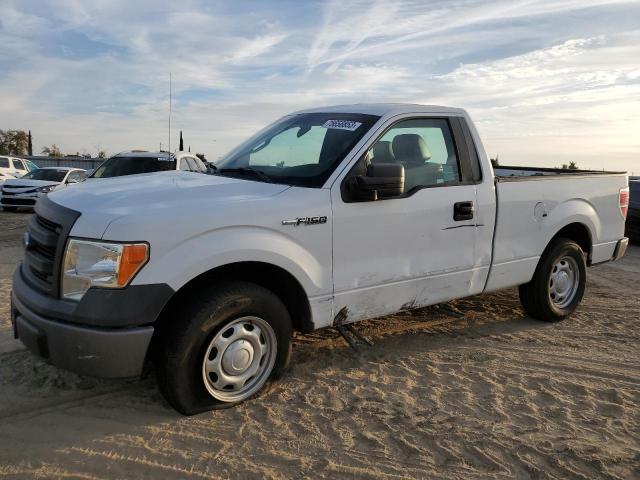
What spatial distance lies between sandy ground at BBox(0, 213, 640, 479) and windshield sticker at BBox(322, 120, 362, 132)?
5.97ft

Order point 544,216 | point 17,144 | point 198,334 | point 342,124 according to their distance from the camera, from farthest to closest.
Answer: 1. point 17,144
2. point 544,216
3. point 342,124
4. point 198,334

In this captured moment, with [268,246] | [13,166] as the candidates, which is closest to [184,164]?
[268,246]

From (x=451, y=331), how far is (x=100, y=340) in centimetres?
335

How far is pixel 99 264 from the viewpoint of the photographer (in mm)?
2945

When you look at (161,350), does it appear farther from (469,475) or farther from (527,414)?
(527,414)

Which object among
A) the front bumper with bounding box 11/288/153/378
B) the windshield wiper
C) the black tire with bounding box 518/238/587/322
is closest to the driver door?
the windshield wiper

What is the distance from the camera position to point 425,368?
168 inches

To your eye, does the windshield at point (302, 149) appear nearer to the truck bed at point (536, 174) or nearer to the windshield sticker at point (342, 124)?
the windshield sticker at point (342, 124)

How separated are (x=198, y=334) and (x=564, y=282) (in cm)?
400

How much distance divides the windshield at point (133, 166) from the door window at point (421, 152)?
7444 mm

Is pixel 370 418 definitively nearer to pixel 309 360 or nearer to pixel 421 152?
pixel 309 360

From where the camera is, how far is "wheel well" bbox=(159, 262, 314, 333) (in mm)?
3287

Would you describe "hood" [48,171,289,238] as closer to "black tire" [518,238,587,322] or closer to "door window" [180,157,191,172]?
"black tire" [518,238,587,322]

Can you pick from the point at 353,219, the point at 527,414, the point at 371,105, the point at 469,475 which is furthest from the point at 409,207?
the point at 469,475
